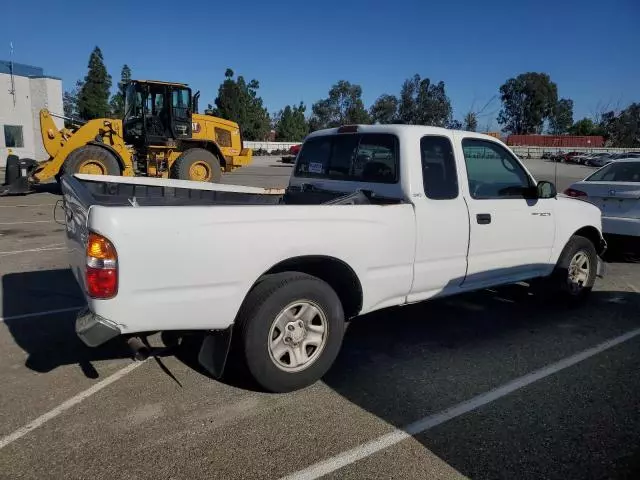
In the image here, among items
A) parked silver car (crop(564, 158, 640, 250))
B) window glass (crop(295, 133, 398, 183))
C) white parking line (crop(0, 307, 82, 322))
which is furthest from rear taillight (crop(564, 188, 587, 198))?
white parking line (crop(0, 307, 82, 322))

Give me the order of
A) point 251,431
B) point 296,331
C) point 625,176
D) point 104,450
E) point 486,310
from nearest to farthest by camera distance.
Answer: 1. point 104,450
2. point 251,431
3. point 296,331
4. point 486,310
5. point 625,176

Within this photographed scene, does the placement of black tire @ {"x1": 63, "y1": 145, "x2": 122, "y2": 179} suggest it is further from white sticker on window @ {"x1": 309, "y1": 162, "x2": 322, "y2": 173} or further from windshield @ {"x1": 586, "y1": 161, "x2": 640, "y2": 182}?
windshield @ {"x1": 586, "y1": 161, "x2": 640, "y2": 182}

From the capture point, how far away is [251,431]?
3.21 meters

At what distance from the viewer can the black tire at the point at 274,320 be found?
135 inches

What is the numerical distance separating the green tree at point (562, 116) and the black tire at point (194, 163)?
89.6 m

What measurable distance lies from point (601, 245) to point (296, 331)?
4204 millimetres

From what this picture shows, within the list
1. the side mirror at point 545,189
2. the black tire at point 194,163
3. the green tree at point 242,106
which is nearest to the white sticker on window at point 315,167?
the side mirror at point 545,189

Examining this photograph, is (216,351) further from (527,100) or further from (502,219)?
(527,100)

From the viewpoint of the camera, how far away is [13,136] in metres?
29.8

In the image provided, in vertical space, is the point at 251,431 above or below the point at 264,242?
below

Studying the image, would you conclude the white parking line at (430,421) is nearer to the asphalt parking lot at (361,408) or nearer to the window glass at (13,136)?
the asphalt parking lot at (361,408)

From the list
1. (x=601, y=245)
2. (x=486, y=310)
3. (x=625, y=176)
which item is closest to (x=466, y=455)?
(x=486, y=310)

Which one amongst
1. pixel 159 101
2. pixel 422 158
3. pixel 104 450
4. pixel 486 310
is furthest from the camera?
pixel 159 101

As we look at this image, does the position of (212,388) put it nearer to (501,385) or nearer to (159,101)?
(501,385)
